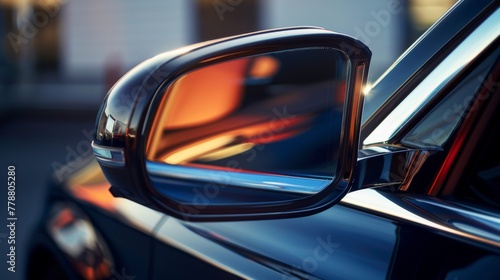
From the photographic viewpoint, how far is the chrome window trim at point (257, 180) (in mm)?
1331

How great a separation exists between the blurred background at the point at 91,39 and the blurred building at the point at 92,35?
0.06 feet

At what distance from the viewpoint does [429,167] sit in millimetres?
1275

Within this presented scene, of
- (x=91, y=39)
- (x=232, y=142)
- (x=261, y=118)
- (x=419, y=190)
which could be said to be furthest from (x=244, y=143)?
(x=91, y=39)

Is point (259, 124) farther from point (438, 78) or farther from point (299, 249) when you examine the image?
point (438, 78)

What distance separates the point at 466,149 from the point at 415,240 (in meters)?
0.20

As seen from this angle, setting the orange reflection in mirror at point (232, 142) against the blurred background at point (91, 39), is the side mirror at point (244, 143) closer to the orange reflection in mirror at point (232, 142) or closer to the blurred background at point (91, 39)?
the orange reflection in mirror at point (232, 142)

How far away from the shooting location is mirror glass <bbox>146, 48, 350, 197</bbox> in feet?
4.58

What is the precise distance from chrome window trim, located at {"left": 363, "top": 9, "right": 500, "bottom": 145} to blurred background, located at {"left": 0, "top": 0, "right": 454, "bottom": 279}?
326 inches

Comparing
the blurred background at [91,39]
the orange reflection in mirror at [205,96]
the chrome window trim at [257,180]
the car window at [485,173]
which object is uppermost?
the car window at [485,173]

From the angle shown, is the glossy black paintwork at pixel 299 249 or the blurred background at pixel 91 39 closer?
the glossy black paintwork at pixel 299 249

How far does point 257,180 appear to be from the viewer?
55.9 inches

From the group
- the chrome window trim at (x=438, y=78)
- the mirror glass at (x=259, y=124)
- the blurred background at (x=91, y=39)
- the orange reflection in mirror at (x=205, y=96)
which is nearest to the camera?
the chrome window trim at (x=438, y=78)

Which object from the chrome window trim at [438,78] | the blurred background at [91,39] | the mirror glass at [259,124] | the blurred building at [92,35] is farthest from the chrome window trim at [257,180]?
the blurred building at [92,35]

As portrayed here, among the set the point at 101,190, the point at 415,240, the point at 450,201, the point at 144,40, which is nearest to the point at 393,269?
the point at 415,240
